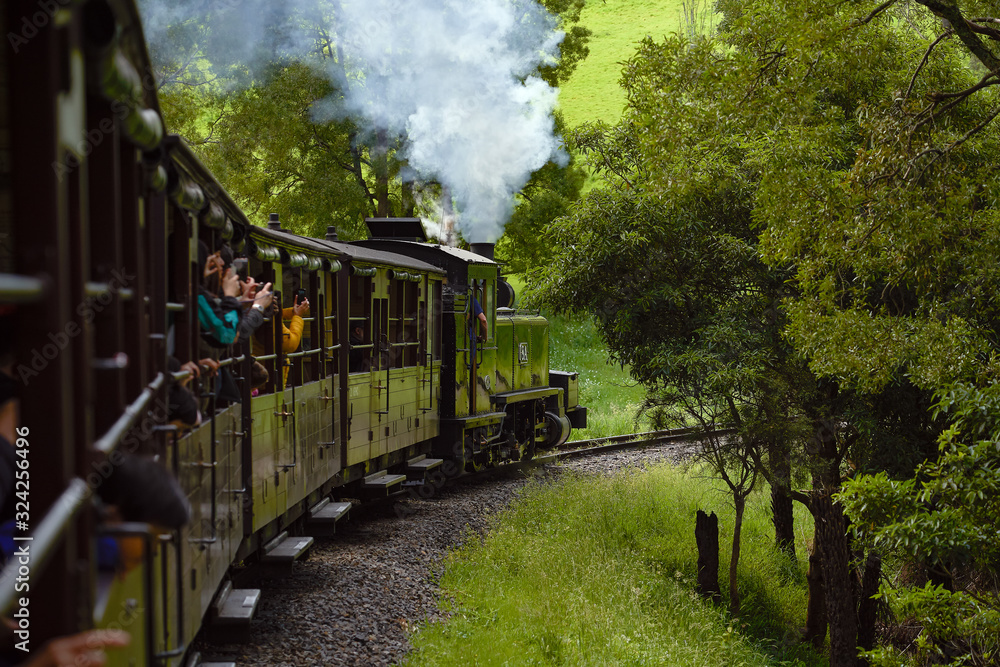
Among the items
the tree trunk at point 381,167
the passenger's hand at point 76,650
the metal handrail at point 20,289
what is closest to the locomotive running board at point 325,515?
the passenger's hand at point 76,650

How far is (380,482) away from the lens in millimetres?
10703

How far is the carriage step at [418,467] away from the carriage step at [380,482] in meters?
0.93

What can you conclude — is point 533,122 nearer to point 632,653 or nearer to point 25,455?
point 632,653

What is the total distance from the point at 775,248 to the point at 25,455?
874 centimetres

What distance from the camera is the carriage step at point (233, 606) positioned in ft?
19.0

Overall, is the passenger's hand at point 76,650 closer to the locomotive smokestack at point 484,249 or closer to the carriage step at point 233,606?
the carriage step at point 233,606

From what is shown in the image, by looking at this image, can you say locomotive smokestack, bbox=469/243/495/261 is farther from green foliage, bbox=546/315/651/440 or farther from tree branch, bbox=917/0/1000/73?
tree branch, bbox=917/0/1000/73

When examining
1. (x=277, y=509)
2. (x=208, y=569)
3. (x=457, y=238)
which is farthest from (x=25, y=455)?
(x=457, y=238)

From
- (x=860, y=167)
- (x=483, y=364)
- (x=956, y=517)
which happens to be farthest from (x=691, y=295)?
(x=956, y=517)

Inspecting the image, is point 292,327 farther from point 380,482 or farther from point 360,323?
point 380,482

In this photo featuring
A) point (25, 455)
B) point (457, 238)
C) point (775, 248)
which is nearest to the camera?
point (25, 455)

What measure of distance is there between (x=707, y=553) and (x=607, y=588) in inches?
110

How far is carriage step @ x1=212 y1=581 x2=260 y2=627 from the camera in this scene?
5785 millimetres

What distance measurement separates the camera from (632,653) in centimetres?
842
